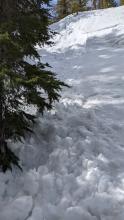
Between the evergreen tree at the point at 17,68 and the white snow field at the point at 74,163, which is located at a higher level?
the evergreen tree at the point at 17,68

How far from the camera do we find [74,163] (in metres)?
6.96

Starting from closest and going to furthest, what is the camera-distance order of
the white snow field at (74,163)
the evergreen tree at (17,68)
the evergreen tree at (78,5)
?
the white snow field at (74,163), the evergreen tree at (17,68), the evergreen tree at (78,5)

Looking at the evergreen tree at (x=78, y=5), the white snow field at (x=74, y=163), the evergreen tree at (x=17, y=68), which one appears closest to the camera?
the white snow field at (x=74, y=163)

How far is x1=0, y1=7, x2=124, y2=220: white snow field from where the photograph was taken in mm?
5836

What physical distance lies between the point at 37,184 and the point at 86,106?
3.87 m

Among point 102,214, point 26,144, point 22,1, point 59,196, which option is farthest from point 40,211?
point 22,1

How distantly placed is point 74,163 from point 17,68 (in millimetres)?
2139

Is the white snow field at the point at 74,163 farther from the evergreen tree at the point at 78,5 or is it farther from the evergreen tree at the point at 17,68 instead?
the evergreen tree at the point at 78,5

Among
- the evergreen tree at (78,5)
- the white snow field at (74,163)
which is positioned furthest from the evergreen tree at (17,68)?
the evergreen tree at (78,5)

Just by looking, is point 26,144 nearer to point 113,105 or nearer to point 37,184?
point 37,184

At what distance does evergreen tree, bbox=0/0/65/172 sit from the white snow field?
398 millimetres

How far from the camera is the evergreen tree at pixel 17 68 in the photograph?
6.49 m

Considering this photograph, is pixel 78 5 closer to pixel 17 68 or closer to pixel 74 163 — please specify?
pixel 17 68

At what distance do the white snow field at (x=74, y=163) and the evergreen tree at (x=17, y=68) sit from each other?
1.30ft
